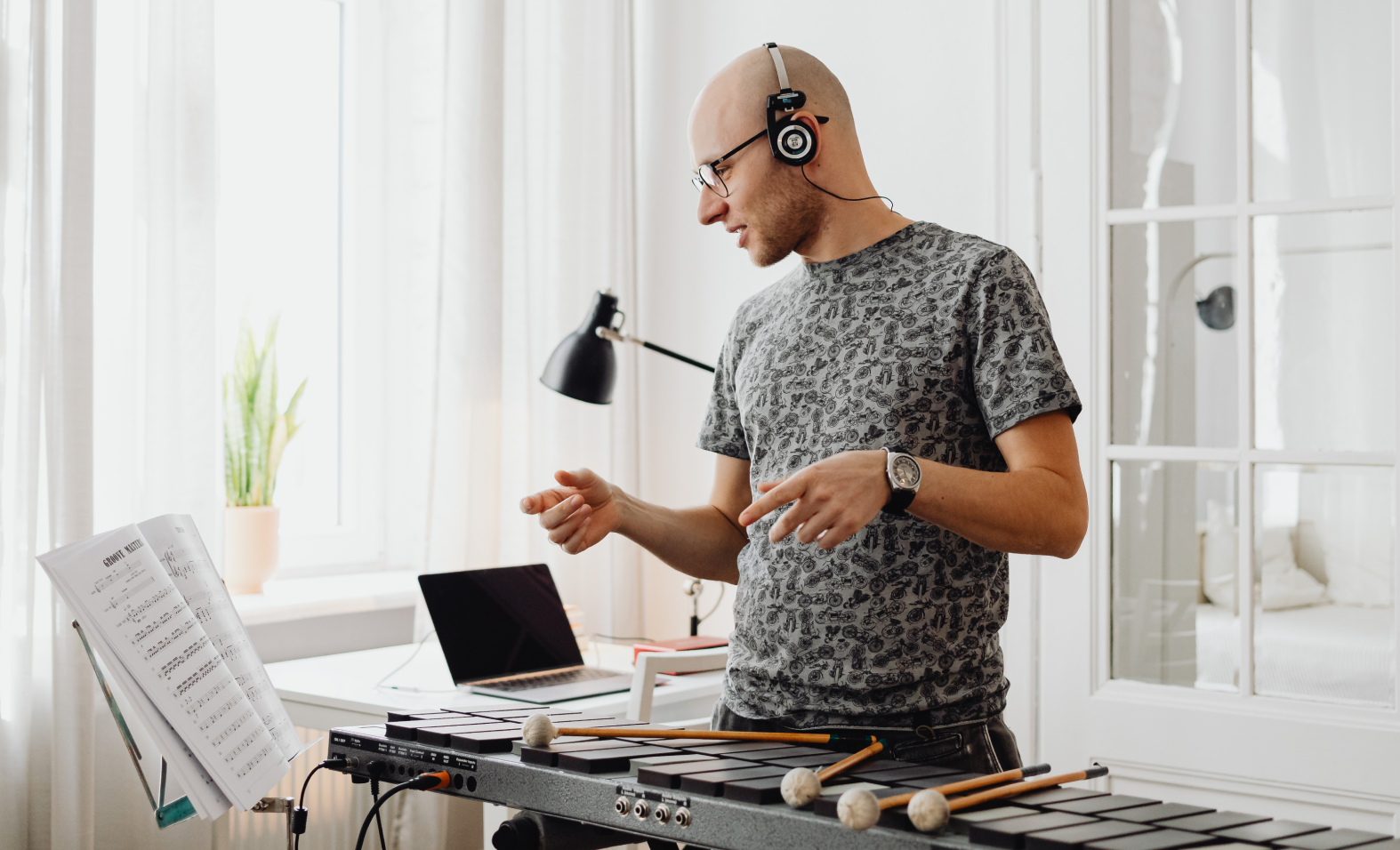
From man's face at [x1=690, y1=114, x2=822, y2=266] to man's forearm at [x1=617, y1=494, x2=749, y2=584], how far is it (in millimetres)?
368

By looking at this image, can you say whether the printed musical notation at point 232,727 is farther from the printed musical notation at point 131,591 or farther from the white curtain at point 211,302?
the white curtain at point 211,302

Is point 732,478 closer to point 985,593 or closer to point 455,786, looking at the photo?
point 985,593

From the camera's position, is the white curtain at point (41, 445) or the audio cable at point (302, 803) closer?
the audio cable at point (302, 803)

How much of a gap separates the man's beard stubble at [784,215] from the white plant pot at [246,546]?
5.11 ft

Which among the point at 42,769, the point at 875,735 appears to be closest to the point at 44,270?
the point at 42,769

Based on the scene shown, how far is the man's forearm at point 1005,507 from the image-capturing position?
1.25m

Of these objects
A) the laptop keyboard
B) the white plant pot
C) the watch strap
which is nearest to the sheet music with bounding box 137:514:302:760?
the watch strap

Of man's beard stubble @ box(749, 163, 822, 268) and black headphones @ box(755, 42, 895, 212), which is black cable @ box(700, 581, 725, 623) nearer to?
man's beard stubble @ box(749, 163, 822, 268)

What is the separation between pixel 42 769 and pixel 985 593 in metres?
1.62

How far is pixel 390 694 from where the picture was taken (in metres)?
2.30

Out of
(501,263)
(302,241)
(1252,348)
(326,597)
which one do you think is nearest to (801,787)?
(1252,348)

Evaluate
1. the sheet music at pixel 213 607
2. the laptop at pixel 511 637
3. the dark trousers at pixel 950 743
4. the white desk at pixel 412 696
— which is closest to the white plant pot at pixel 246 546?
the white desk at pixel 412 696

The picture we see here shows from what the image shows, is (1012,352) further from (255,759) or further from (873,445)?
(255,759)

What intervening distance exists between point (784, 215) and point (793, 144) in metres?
0.09
